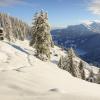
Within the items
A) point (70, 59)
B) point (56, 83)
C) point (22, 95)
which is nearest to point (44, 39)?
point (70, 59)

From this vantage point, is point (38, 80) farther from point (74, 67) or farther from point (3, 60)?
point (74, 67)

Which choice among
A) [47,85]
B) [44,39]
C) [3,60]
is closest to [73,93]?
[47,85]

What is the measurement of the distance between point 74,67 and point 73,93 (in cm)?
4956

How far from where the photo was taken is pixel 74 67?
61469mm

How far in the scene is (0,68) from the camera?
18516 millimetres

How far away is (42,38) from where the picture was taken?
5050 centimetres

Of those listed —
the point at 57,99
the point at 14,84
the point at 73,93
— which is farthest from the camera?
the point at 14,84

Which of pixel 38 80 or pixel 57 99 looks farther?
pixel 38 80

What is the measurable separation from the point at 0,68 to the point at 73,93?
7.92 metres

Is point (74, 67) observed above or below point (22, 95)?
below

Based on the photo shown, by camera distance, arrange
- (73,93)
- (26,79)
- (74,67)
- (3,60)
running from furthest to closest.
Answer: (74,67) < (3,60) < (26,79) < (73,93)

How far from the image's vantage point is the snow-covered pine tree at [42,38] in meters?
50.8

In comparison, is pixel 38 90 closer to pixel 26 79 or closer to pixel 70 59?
pixel 26 79

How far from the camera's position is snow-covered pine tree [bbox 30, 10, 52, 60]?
1999 inches
